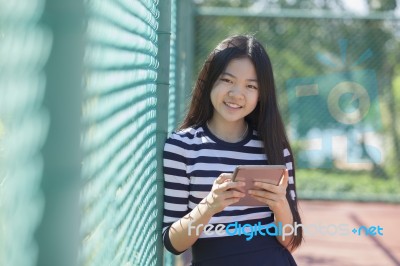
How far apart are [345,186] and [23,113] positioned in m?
7.53

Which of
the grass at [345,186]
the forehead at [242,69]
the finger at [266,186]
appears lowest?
the grass at [345,186]

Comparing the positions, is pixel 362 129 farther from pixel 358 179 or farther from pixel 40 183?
pixel 40 183

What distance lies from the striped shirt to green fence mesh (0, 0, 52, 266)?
4.16 ft

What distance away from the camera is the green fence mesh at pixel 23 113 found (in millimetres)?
641

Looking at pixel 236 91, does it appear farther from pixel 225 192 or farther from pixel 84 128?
pixel 84 128

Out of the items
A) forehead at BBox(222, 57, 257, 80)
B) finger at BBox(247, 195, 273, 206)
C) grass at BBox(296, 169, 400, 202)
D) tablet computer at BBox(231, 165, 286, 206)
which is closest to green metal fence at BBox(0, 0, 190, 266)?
tablet computer at BBox(231, 165, 286, 206)

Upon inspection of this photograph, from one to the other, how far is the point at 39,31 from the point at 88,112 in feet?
0.52

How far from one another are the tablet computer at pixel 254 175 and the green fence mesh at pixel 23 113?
1021mm

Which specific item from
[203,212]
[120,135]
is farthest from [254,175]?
[120,135]

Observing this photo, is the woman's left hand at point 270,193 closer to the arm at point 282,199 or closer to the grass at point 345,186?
the arm at point 282,199

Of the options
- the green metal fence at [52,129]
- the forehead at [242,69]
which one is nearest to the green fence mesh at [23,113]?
the green metal fence at [52,129]

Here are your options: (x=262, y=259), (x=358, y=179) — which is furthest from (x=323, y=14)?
(x=262, y=259)

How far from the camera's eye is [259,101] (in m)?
2.09

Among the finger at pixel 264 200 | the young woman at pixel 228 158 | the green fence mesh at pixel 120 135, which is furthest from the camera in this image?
the young woman at pixel 228 158
